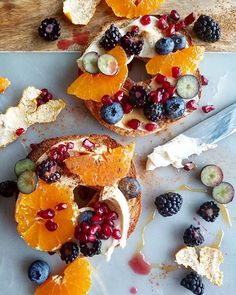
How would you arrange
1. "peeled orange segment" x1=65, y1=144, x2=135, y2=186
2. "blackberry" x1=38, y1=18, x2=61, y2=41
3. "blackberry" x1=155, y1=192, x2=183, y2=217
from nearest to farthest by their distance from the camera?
"peeled orange segment" x1=65, y1=144, x2=135, y2=186 < "blackberry" x1=155, y1=192, x2=183, y2=217 < "blackberry" x1=38, y1=18, x2=61, y2=41

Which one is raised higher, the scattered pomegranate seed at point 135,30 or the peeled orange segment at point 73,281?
the scattered pomegranate seed at point 135,30

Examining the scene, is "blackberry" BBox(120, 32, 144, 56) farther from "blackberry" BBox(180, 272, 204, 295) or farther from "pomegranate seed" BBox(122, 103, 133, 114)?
"blackberry" BBox(180, 272, 204, 295)

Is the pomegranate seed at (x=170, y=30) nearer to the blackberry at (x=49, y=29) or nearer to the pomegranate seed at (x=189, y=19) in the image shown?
the pomegranate seed at (x=189, y=19)

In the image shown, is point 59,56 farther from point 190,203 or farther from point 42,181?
point 190,203

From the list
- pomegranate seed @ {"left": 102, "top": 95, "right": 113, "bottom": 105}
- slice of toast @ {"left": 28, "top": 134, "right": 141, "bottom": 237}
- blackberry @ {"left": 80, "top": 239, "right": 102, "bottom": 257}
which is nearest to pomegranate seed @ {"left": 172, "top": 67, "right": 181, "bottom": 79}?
pomegranate seed @ {"left": 102, "top": 95, "right": 113, "bottom": 105}

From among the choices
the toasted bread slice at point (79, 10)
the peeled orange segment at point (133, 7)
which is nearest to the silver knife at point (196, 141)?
the peeled orange segment at point (133, 7)

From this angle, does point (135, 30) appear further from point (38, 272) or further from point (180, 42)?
point (38, 272)
